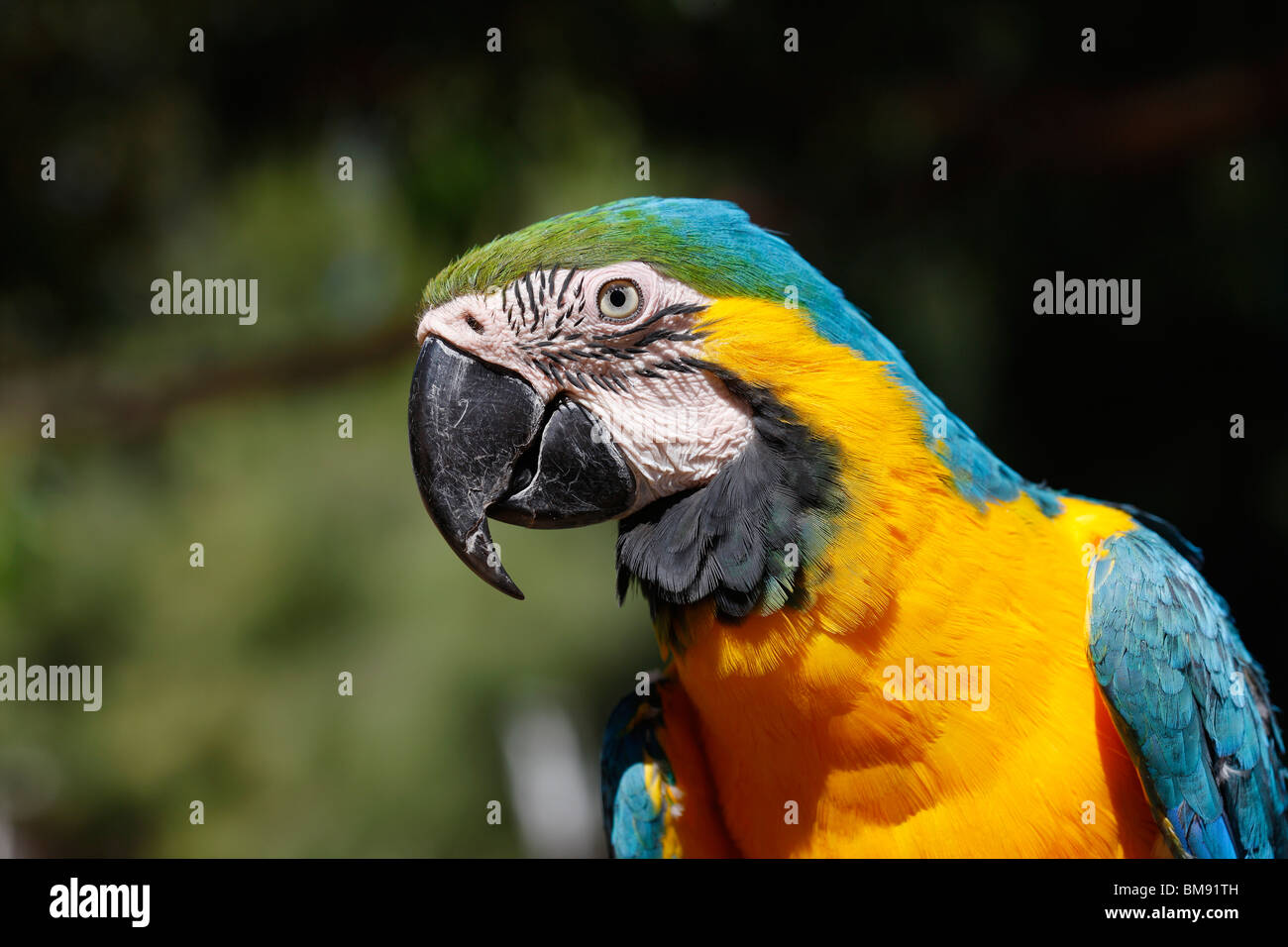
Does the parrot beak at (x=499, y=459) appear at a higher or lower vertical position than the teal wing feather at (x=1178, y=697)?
higher

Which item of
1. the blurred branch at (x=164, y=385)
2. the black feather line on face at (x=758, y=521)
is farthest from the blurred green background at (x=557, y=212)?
the black feather line on face at (x=758, y=521)

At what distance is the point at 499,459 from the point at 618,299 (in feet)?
0.88

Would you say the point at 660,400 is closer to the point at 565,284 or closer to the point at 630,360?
the point at 630,360

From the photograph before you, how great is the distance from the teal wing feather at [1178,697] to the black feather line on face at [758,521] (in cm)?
44

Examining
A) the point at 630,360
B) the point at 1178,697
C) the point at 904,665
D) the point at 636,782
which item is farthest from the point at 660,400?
the point at 1178,697

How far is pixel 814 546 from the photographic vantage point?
1248mm

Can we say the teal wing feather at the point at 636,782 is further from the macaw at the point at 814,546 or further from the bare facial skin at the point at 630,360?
the bare facial skin at the point at 630,360

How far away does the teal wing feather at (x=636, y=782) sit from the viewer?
5.25 feet

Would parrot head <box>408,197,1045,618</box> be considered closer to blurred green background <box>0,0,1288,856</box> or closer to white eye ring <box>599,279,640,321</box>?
white eye ring <box>599,279,640,321</box>

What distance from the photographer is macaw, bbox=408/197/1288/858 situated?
4.16 ft

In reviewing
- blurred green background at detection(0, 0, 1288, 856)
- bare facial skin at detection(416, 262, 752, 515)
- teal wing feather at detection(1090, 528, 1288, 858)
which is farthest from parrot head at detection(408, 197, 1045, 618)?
blurred green background at detection(0, 0, 1288, 856)

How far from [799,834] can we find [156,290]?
263cm

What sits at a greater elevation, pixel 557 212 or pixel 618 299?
pixel 557 212
